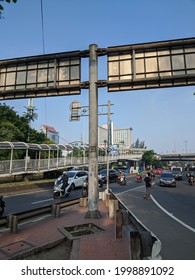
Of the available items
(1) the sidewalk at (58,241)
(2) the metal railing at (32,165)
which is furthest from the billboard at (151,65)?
(2) the metal railing at (32,165)

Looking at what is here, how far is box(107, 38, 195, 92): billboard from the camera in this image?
992 centimetres

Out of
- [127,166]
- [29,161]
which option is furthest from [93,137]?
[127,166]

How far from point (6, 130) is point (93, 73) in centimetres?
2306

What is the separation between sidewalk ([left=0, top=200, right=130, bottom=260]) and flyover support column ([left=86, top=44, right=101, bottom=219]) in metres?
0.87

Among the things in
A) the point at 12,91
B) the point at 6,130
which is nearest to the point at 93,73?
the point at 12,91

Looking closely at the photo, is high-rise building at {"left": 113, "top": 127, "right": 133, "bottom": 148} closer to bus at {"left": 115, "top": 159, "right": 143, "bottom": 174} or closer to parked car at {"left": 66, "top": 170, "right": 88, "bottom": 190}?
bus at {"left": 115, "top": 159, "right": 143, "bottom": 174}

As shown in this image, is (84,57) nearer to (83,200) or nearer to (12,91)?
(12,91)

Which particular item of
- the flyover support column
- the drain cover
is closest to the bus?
the flyover support column

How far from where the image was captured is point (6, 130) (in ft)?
96.5

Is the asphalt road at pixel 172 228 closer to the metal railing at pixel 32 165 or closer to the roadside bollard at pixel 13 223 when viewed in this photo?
the roadside bollard at pixel 13 223

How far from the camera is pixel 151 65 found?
10211mm

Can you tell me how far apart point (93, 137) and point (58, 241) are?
15.2 ft

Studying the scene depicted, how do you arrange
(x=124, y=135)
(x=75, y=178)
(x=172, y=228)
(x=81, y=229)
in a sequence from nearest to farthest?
(x=81, y=229) < (x=172, y=228) < (x=75, y=178) < (x=124, y=135)

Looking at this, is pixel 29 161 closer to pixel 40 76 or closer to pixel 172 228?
pixel 40 76
